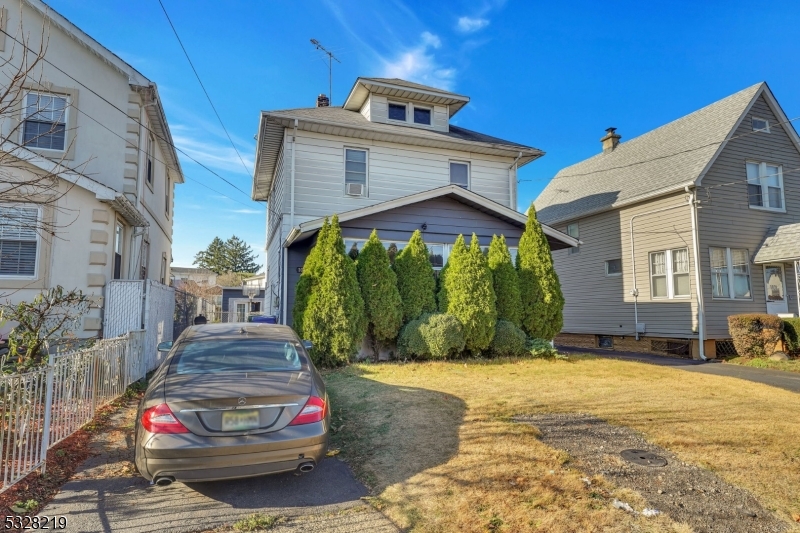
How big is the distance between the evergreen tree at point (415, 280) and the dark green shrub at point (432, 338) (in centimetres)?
39

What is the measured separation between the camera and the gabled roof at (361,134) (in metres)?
13.1

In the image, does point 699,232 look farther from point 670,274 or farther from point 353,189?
point 353,189

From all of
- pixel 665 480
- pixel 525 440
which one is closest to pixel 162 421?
pixel 525 440

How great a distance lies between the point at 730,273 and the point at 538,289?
8138mm

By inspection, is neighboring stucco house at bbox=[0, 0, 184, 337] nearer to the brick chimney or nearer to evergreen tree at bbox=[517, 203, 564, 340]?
evergreen tree at bbox=[517, 203, 564, 340]

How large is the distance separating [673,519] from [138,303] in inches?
Result: 402

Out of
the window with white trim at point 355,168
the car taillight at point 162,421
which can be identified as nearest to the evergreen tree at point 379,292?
the window with white trim at point 355,168

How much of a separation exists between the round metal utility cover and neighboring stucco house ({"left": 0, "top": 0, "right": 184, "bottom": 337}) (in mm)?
8906

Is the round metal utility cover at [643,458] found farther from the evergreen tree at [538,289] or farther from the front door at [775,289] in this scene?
the front door at [775,289]

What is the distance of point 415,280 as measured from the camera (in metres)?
10.5

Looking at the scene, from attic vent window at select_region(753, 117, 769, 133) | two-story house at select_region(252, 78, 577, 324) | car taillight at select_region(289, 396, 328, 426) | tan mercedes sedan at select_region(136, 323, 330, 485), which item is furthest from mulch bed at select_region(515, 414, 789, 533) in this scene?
attic vent window at select_region(753, 117, 769, 133)

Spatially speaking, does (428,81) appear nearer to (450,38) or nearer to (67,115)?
(450,38)

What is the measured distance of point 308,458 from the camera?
3742mm

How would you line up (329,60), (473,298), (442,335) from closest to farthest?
(442,335)
(473,298)
(329,60)
